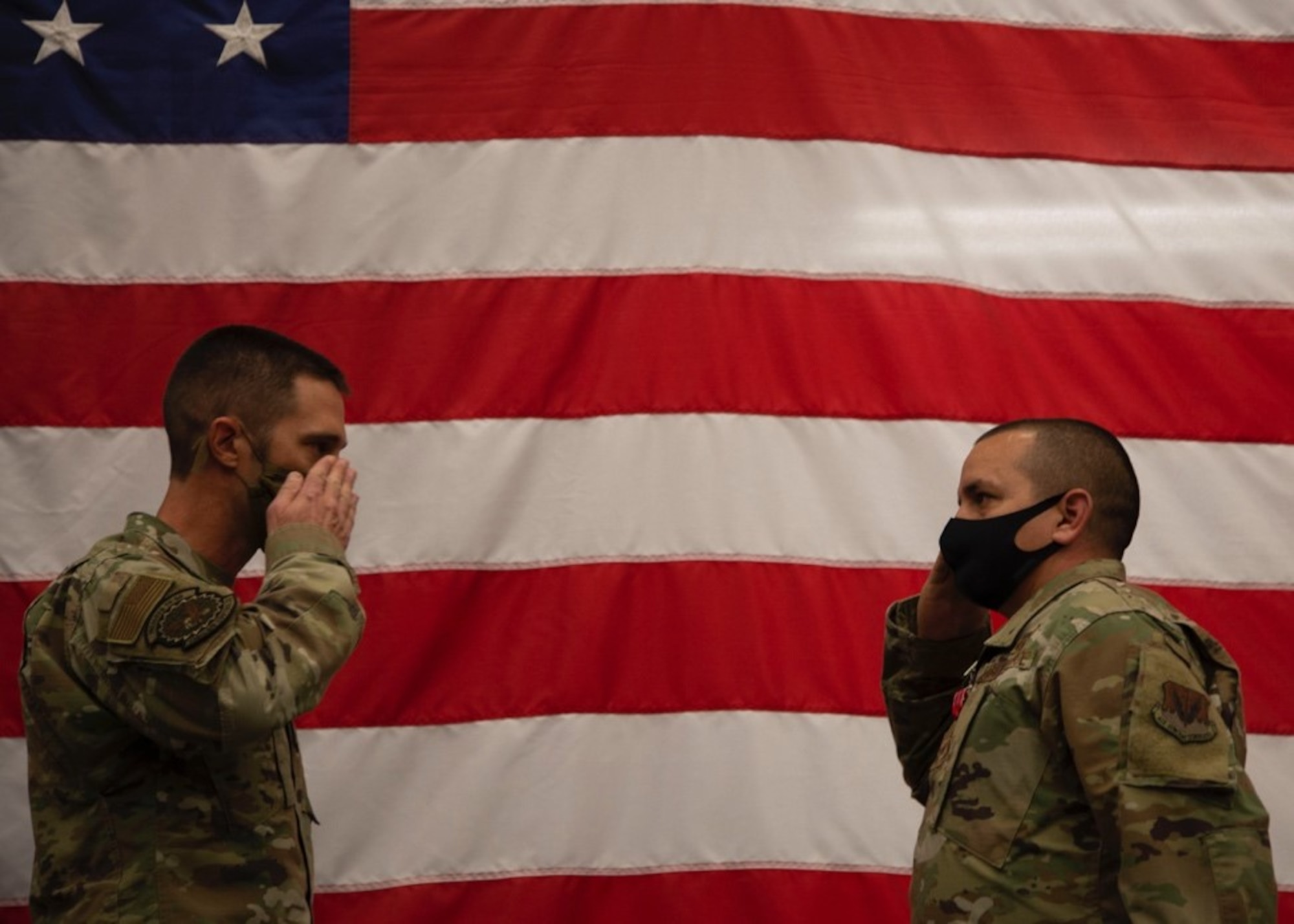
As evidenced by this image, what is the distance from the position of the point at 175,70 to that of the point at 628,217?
98 cm

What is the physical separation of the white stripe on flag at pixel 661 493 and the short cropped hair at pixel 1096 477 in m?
0.95

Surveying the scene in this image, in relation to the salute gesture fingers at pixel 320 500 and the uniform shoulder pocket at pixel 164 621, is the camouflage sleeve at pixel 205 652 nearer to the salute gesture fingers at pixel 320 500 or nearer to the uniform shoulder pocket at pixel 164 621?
the uniform shoulder pocket at pixel 164 621

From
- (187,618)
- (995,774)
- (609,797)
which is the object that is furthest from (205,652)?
(609,797)

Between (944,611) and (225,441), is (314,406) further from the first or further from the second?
(944,611)

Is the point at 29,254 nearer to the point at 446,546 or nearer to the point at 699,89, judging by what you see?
the point at 446,546

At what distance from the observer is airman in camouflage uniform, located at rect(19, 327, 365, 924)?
160 centimetres

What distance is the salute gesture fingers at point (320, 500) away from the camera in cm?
178

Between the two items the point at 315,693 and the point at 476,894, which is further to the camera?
the point at 476,894

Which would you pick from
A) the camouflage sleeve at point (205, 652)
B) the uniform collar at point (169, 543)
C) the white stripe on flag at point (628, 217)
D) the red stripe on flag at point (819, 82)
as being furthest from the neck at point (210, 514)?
the red stripe on flag at point (819, 82)

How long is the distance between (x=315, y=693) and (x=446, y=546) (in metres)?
1.26

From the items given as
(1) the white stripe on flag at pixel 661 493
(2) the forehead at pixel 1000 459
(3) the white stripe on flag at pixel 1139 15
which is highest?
(3) the white stripe on flag at pixel 1139 15

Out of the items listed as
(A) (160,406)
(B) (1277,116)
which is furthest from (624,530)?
(B) (1277,116)

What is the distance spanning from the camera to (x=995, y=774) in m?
1.79

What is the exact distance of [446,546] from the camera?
2920 mm
